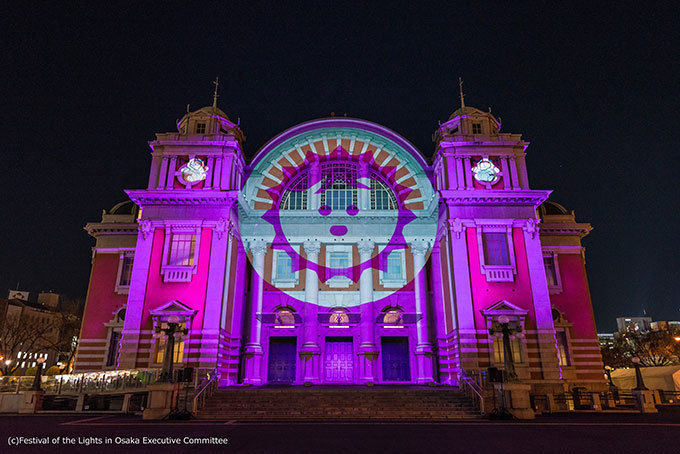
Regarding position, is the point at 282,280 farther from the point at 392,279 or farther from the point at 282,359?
the point at 392,279

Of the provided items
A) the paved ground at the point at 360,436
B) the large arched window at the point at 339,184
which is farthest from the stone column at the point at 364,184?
the paved ground at the point at 360,436

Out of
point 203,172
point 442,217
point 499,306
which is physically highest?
point 203,172

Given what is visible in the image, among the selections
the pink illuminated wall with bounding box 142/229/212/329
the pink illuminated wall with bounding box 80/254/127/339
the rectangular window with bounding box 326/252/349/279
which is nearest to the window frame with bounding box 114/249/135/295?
the pink illuminated wall with bounding box 80/254/127/339

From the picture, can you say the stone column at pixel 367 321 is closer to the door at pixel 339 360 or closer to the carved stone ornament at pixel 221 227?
the door at pixel 339 360

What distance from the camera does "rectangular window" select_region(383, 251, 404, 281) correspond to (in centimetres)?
3278

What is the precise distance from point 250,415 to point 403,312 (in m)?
15.0

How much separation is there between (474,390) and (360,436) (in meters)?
9.65

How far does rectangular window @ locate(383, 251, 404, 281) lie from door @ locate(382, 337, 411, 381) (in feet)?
14.5

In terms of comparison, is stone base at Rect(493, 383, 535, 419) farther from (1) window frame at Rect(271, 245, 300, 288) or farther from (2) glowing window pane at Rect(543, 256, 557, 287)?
(1) window frame at Rect(271, 245, 300, 288)

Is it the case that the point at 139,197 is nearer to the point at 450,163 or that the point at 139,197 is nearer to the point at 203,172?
the point at 203,172

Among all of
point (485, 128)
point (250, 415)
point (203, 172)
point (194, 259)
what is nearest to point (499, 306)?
point (485, 128)

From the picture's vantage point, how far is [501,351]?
2602 cm

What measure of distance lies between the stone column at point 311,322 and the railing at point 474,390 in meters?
9.92

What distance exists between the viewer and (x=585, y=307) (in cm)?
3262
